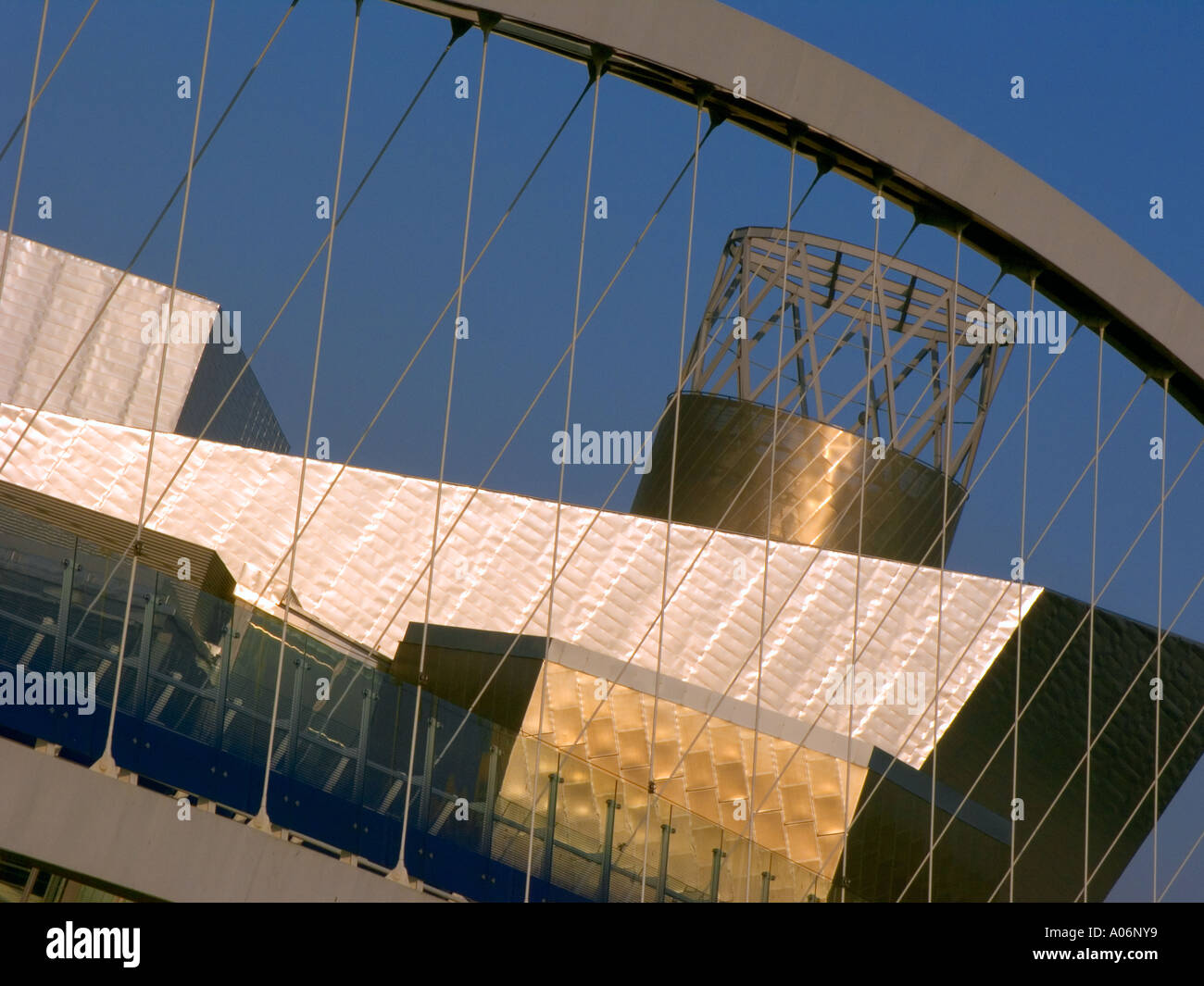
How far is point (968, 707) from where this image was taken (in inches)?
1013

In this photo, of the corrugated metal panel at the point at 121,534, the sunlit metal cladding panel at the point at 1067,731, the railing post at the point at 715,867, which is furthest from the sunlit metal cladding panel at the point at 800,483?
the railing post at the point at 715,867

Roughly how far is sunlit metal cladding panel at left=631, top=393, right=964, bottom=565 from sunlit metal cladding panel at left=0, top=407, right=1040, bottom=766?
6122 mm

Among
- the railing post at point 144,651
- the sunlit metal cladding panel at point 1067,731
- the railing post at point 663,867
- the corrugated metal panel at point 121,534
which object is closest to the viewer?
the railing post at point 144,651

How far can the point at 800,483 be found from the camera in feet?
107

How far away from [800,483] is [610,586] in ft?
27.1

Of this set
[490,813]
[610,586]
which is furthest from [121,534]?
[490,813]

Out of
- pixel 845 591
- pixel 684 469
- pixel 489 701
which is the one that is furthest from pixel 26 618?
pixel 684 469

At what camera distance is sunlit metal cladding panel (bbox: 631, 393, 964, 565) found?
32438 mm

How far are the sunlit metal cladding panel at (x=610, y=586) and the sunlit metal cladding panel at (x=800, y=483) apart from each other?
20.1ft

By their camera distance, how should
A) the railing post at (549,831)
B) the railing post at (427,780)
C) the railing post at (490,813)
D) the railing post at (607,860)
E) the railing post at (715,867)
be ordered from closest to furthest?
the railing post at (427,780), the railing post at (490,813), the railing post at (549,831), the railing post at (607,860), the railing post at (715,867)

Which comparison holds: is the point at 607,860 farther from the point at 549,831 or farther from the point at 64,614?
the point at 64,614

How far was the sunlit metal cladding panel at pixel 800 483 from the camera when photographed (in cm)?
3244

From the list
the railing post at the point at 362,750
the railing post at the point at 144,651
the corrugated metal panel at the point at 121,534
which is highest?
the corrugated metal panel at the point at 121,534

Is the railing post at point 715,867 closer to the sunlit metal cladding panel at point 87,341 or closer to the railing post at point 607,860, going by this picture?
the railing post at point 607,860
